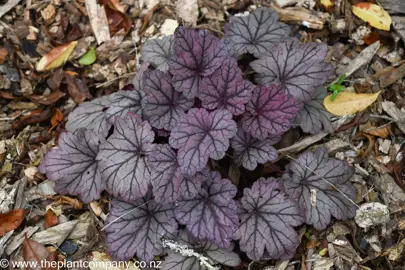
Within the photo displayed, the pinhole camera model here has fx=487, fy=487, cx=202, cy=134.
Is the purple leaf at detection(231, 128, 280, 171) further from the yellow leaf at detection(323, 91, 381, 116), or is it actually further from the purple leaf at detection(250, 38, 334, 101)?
the yellow leaf at detection(323, 91, 381, 116)

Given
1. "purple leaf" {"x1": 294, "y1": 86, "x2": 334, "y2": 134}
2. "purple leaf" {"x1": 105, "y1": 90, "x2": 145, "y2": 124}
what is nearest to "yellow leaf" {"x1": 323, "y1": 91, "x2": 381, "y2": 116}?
"purple leaf" {"x1": 294, "y1": 86, "x2": 334, "y2": 134}

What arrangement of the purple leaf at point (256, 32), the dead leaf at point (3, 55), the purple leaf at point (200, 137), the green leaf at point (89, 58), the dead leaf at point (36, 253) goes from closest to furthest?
the purple leaf at point (200, 137)
the dead leaf at point (36, 253)
the purple leaf at point (256, 32)
the dead leaf at point (3, 55)
the green leaf at point (89, 58)

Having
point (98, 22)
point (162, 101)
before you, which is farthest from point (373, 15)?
point (98, 22)

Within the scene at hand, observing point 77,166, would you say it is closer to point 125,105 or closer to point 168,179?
point 125,105

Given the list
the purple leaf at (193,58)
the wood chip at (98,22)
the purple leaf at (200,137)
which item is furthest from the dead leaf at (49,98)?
the purple leaf at (200,137)

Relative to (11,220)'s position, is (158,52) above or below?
above

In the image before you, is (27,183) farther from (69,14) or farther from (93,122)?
(69,14)

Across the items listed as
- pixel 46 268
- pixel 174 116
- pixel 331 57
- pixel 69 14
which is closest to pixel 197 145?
pixel 174 116

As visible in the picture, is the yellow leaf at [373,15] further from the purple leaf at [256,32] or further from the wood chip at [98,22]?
the wood chip at [98,22]
